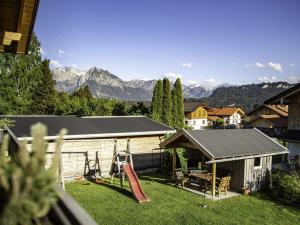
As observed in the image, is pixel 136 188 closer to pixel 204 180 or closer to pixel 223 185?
pixel 204 180

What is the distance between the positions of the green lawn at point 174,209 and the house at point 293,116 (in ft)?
15.4

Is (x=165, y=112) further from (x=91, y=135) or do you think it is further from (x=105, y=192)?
(x=105, y=192)

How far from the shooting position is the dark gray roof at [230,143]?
17.0 metres

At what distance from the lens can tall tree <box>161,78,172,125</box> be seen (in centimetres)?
4106

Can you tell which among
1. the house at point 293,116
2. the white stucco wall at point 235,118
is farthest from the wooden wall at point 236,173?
the white stucco wall at point 235,118

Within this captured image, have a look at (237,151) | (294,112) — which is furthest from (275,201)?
(294,112)

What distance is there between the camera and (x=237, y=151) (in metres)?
17.4

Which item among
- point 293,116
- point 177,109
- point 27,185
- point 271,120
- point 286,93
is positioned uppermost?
point 286,93

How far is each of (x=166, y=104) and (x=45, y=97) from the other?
69.5ft

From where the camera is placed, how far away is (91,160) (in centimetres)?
2162

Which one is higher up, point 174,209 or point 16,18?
point 16,18

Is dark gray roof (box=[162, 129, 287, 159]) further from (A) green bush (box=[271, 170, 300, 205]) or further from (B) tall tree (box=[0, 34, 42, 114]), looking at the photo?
(B) tall tree (box=[0, 34, 42, 114])

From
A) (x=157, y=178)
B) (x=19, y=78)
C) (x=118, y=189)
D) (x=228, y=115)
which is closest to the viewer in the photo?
(x=118, y=189)

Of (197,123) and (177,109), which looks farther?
(197,123)
